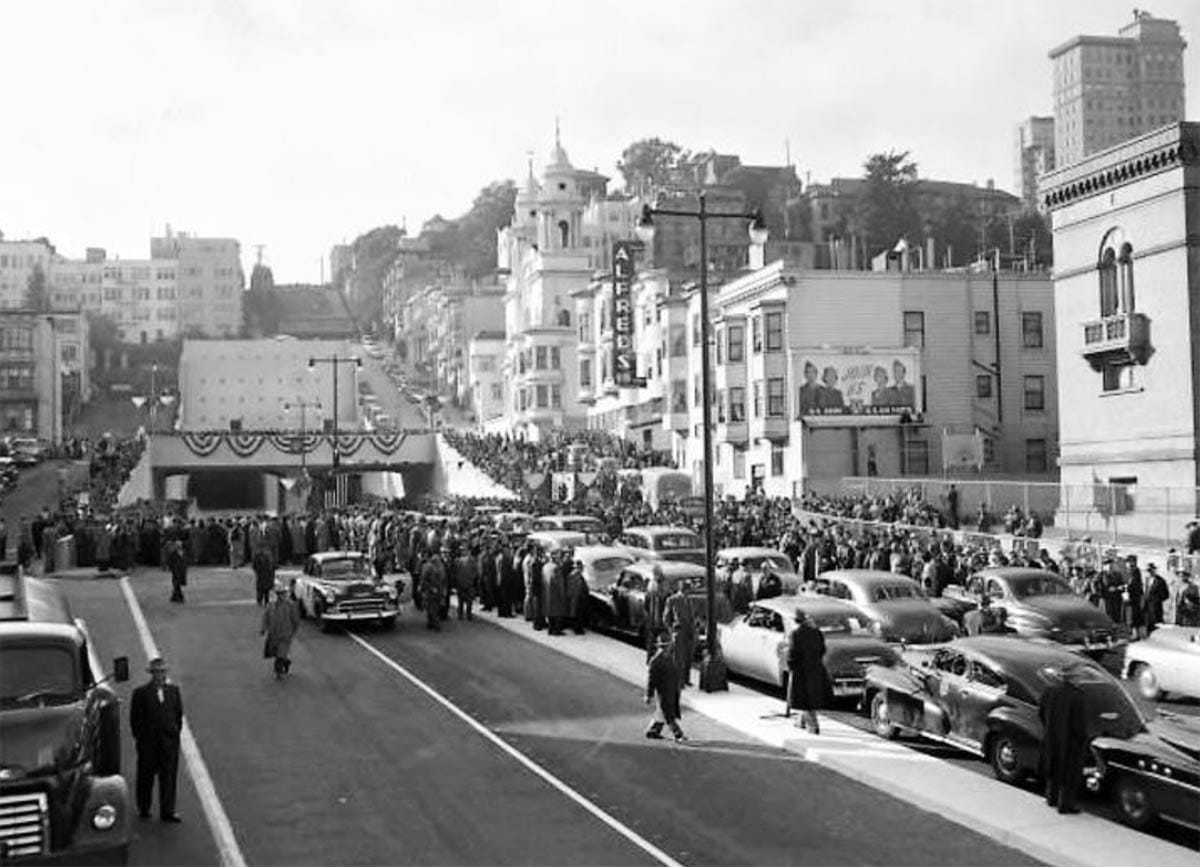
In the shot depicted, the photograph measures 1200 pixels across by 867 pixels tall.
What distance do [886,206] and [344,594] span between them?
91.9 m

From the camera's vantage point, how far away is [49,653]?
41.9ft

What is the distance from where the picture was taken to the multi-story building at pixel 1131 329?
124 ft

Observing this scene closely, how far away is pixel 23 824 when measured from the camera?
10727mm

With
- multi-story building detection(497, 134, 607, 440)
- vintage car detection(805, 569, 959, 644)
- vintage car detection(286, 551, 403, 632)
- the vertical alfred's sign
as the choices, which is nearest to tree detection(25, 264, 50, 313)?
multi-story building detection(497, 134, 607, 440)

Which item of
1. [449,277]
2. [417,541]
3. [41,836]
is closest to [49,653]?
[41,836]

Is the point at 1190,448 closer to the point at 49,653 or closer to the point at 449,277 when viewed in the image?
the point at 49,653

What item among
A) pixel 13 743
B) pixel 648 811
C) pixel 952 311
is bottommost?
pixel 648 811

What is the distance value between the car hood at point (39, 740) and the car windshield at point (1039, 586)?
1564cm

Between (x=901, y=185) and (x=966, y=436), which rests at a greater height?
(x=901, y=185)

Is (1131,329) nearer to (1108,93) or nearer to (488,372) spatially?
(488,372)

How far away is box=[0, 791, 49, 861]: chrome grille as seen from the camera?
10617mm

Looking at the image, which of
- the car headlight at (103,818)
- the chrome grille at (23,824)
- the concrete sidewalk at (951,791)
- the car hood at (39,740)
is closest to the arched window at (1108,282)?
the concrete sidewalk at (951,791)

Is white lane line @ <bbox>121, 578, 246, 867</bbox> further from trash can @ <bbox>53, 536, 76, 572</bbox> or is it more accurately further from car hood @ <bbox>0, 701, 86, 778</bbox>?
trash can @ <bbox>53, 536, 76, 572</bbox>

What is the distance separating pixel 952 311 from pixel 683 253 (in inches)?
2362
